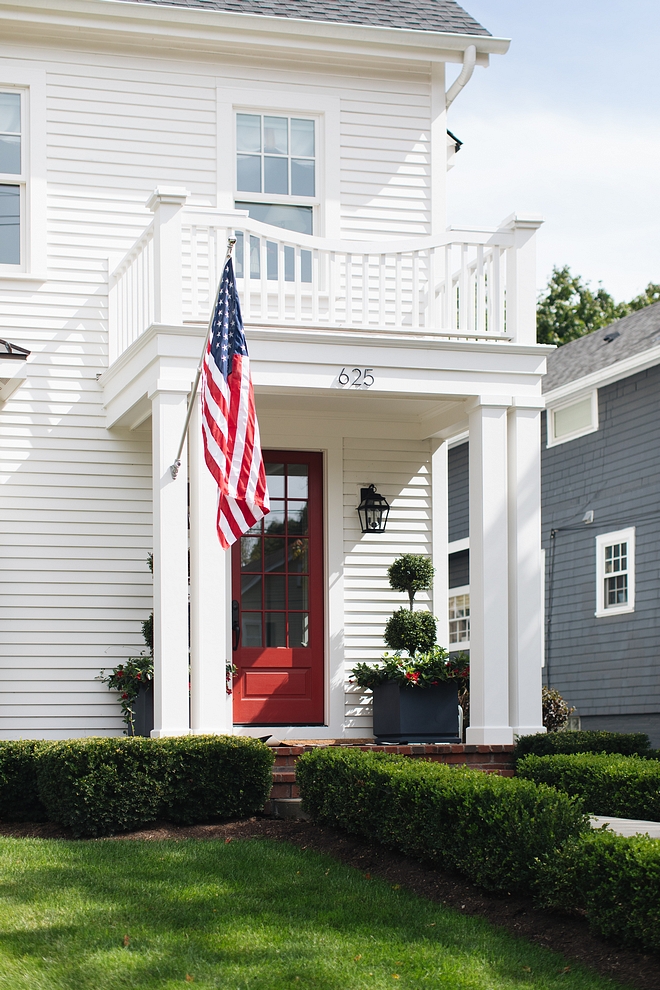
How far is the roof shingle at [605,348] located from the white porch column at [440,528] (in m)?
5.37

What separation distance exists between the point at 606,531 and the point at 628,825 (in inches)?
394

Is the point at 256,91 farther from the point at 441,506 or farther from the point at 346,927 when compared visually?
the point at 346,927

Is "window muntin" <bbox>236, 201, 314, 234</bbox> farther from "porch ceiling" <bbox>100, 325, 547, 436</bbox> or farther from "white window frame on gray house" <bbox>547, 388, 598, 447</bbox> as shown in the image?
"white window frame on gray house" <bbox>547, 388, 598, 447</bbox>

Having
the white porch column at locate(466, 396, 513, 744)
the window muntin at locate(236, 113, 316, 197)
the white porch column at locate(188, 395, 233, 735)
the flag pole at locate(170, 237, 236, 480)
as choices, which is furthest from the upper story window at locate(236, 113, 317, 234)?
the white porch column at locate(188, 395, 233, 735)

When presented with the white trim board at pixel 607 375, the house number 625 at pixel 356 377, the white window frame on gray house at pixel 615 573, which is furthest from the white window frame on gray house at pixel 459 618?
the house number 625 at pixel 356 377

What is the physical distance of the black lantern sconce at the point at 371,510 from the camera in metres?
11.4

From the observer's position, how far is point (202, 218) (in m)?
9.58

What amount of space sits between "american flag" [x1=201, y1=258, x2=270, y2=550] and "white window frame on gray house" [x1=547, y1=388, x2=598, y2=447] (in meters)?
10.5

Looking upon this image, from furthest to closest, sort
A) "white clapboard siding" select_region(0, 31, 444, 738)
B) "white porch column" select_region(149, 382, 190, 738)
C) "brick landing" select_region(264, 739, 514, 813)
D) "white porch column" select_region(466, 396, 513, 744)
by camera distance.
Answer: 1. "white clapboard siding" select_region(0, 31, 444, 738)
2. "white porch column" select_region(466, 396, 513, 744)
3. "brick landing" select_region(264, 739, 514, 813)
4. "white porch column" select_region(149, 382, 190, 738)

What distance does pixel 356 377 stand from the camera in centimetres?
965

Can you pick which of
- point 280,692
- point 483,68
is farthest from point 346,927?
point 483,68

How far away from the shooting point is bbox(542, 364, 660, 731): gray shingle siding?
16000 mm

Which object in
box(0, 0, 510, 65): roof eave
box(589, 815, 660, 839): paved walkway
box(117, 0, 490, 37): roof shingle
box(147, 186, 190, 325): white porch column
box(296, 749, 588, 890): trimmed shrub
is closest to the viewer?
box(296, 749, 588, 890): trimmed shrub

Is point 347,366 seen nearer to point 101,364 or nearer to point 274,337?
point 274,337
